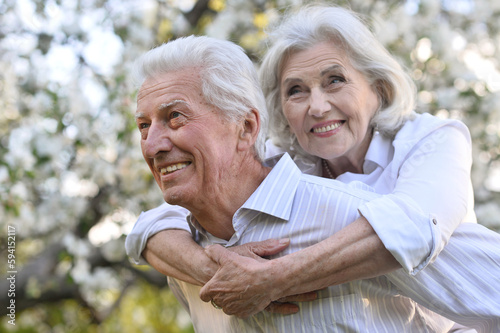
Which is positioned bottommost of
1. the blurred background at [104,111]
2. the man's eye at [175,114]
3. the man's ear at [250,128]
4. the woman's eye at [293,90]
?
the blurred background at [104,111]

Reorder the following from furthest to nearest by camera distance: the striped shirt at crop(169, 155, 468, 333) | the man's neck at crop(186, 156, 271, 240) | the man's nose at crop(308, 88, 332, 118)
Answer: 1. the man's nose at crop(308, 88, 332, 118)
2. the man's neck at crop(186, 156, 271, 240)
3. the striped shirt at crop(169, 155, 468, 333)

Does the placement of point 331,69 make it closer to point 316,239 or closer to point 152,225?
point 316,239

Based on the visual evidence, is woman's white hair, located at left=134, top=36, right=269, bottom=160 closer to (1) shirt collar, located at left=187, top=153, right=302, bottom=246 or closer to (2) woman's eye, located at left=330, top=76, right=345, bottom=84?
(1) shirt collar, located at left=187, top=153, right=302, bottom=246

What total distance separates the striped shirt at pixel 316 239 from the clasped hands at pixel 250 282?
2.1 inches

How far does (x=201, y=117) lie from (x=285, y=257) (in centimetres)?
61

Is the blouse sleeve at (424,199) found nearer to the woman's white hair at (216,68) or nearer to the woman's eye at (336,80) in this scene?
the woman's eye at (336,80)

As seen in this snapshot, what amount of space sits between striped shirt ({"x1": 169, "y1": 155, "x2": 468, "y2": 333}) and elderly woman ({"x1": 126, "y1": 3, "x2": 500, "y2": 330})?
99 mm

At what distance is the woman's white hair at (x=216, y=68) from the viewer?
219 centimetres

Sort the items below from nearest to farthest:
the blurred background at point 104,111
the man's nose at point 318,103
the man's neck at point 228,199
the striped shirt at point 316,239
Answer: the striped shirt at point 316,239, the man's neck at point 228,199, the man's nose at point 318,103, the blurred background at point 104,111

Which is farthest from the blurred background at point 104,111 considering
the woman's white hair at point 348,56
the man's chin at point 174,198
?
the man's chin at point 174,198

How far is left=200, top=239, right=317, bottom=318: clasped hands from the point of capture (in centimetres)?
194

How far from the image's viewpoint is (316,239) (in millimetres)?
2121

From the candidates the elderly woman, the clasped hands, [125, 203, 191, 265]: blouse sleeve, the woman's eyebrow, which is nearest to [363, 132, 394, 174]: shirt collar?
the elderly woman

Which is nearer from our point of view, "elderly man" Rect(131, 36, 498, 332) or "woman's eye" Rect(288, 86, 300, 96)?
"elderly man" Rect(131, 36, 498, 332)
